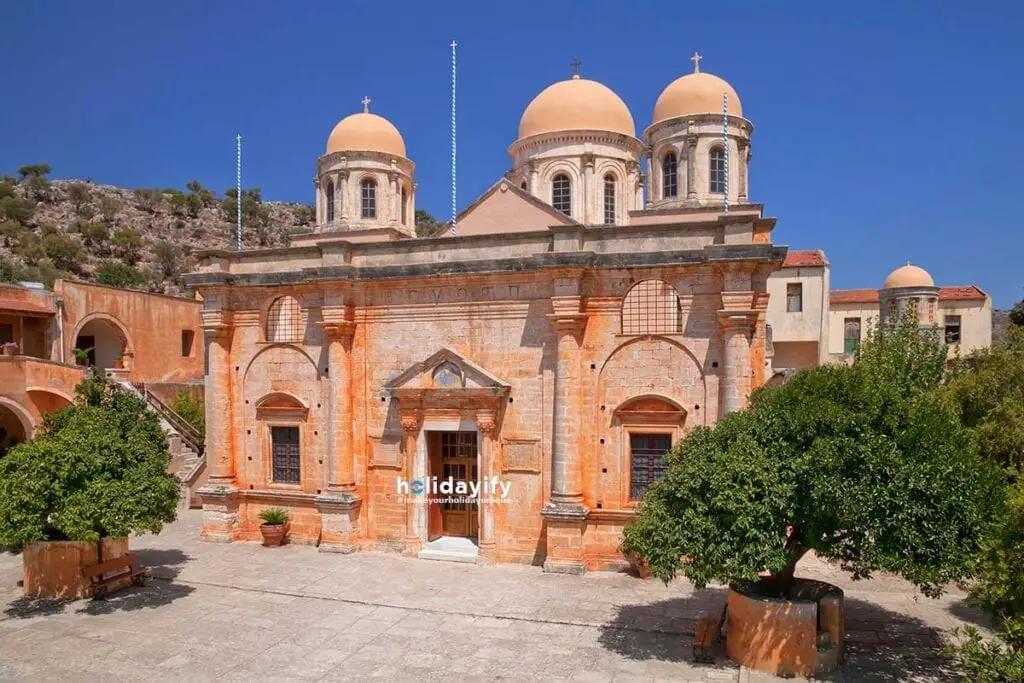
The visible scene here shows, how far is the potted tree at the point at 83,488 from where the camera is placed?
10461 millimetres

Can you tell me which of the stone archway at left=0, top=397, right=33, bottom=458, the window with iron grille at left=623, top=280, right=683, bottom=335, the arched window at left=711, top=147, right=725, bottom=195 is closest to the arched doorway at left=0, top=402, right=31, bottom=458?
the stone archway at left=0, top=397, right=33, bottom=458

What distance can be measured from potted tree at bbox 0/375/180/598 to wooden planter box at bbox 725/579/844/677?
9.27 meters

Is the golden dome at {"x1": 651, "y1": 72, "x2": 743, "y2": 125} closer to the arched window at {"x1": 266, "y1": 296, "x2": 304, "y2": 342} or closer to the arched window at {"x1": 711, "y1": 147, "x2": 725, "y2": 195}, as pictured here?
the arched window at {"x1": 711, "y1": 147, "x2": 725, "y2": 195}

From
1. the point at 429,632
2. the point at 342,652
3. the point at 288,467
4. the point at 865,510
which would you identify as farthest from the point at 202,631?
the point at 865,510

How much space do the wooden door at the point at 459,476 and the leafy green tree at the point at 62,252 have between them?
41762 millimetres

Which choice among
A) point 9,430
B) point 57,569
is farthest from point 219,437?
point 9,430

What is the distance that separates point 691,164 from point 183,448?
18827 millimetres

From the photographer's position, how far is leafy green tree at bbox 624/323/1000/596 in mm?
7695

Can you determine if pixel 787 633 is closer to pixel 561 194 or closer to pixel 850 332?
pixel 561 194

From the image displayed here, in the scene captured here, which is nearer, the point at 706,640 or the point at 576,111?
the point at 706,640

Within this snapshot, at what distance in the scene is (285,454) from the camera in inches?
619

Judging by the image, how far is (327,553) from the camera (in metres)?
14.5

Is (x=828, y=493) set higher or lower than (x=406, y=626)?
higher

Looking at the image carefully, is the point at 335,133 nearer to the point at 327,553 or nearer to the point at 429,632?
the point at 327,553
